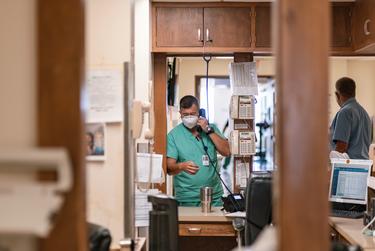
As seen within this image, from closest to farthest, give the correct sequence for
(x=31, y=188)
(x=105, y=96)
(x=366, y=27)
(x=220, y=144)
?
(x=31, y=188) → (x=105, y=96) → (x=366, y=27) → (x=220, y=144)

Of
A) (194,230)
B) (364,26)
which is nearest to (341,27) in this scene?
(364,26)

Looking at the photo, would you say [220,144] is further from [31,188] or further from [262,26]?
[31,188]

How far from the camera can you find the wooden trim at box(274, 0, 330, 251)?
119cm

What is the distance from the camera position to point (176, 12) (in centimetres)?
443

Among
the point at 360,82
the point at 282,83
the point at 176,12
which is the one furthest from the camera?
the point at 360,82

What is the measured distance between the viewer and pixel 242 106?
14.6ft

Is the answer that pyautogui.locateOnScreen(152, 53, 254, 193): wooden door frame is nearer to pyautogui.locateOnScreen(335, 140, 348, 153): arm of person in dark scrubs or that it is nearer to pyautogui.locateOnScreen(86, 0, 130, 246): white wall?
pyautogui.locateOnScreen(335, 140, 348, 153): arm of person in dark scrubs

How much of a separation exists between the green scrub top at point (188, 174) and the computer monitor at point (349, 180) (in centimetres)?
104

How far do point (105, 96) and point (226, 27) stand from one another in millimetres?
2422

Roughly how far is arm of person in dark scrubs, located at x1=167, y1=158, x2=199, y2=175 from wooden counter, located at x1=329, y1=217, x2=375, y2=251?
1233mm

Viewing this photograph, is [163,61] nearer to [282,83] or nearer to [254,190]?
[254,190]

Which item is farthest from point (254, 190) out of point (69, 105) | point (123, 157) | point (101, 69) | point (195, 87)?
point (195, 87)

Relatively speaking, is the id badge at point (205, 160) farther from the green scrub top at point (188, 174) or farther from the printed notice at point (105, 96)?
the printed notice at point (105, 96)

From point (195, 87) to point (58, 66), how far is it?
6492 millimetres
